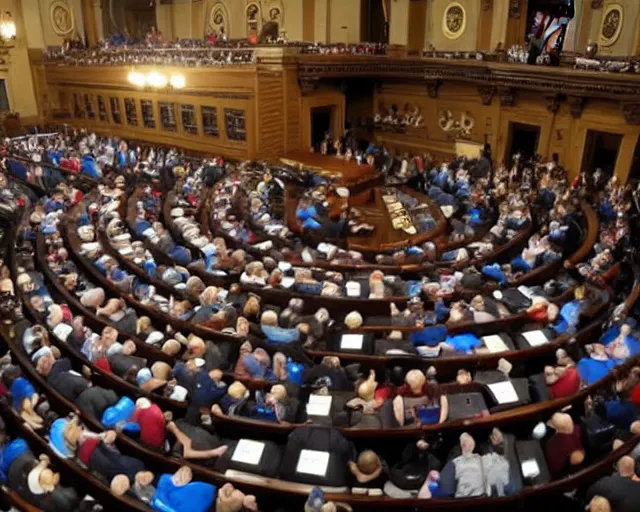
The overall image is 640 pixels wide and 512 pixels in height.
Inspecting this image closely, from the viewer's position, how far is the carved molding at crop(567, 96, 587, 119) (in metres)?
12.6

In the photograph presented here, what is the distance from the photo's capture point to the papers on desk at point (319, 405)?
5221 mm

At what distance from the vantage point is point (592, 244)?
361 inches

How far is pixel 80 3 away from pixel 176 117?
29.4ft

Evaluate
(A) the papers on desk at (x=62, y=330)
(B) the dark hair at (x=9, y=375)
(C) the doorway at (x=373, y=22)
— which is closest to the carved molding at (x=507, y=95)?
(C) the doorway at (x=373, y=22)

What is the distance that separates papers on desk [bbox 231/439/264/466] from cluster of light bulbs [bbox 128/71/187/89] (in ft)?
45.7

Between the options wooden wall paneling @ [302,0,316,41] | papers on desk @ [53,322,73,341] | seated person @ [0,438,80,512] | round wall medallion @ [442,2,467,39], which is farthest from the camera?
wooden wall paneling @ [302,0,316,41]

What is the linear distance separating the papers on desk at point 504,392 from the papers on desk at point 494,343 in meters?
0.58

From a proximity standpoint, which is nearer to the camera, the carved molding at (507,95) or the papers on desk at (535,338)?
the papers on desk at (535,338)

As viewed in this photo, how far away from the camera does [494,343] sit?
20.3 ft

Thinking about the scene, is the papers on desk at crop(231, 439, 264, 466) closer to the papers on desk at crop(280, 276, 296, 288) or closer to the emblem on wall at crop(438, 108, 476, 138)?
the papers on desk at crop(280, 276, 296, 288)

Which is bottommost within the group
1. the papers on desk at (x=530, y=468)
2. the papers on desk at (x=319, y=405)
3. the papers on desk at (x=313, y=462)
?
the papers on desk at (x=530, y=468)

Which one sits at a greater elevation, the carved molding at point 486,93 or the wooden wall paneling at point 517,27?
the wooden wall paneling at point 517,27

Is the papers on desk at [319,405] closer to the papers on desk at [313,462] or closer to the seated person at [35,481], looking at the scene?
the papers on desk at [313,462]

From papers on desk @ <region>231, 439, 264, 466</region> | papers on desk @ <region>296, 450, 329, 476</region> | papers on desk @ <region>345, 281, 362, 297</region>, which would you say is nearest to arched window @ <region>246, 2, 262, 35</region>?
papers on desk @ <region>345, 281, 362, 297</region>
